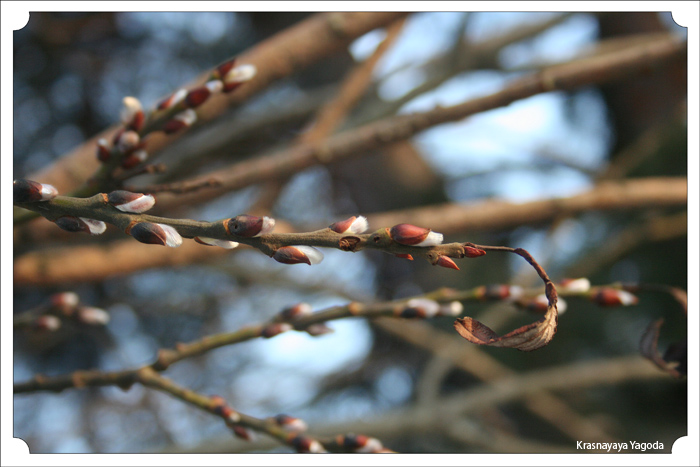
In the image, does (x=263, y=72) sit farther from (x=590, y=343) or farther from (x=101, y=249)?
(x=590, y=343)

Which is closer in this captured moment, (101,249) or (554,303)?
(554,303)

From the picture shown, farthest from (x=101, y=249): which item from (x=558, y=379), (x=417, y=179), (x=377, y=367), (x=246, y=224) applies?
(x=377, y=367)

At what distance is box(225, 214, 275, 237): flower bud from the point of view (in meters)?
0.22

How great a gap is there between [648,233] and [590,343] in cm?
47

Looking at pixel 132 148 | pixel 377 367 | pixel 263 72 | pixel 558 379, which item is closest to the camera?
pixel 132 148

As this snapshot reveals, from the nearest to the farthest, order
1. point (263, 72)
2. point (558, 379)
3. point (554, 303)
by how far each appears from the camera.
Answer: point (554, 303) → point (263, 72) → point (558, 379)

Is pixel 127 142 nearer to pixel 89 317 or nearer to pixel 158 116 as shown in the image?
pixel 158 116

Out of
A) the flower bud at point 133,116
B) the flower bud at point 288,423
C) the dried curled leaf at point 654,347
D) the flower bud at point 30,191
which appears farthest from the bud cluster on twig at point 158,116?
the dried curled leaf at point 654,347

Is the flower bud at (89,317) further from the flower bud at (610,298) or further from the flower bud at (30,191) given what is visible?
the flower bud at (610,298)

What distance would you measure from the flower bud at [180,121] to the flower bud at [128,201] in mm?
156

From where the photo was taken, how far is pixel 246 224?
222 millimetres

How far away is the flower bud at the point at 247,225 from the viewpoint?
0.73ft

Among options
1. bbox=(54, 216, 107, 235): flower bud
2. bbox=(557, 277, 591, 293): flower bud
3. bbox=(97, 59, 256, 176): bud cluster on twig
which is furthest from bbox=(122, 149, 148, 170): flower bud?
bbox=(557, 277, 591, 293): flower bud

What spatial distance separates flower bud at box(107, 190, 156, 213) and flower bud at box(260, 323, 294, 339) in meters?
0.17
